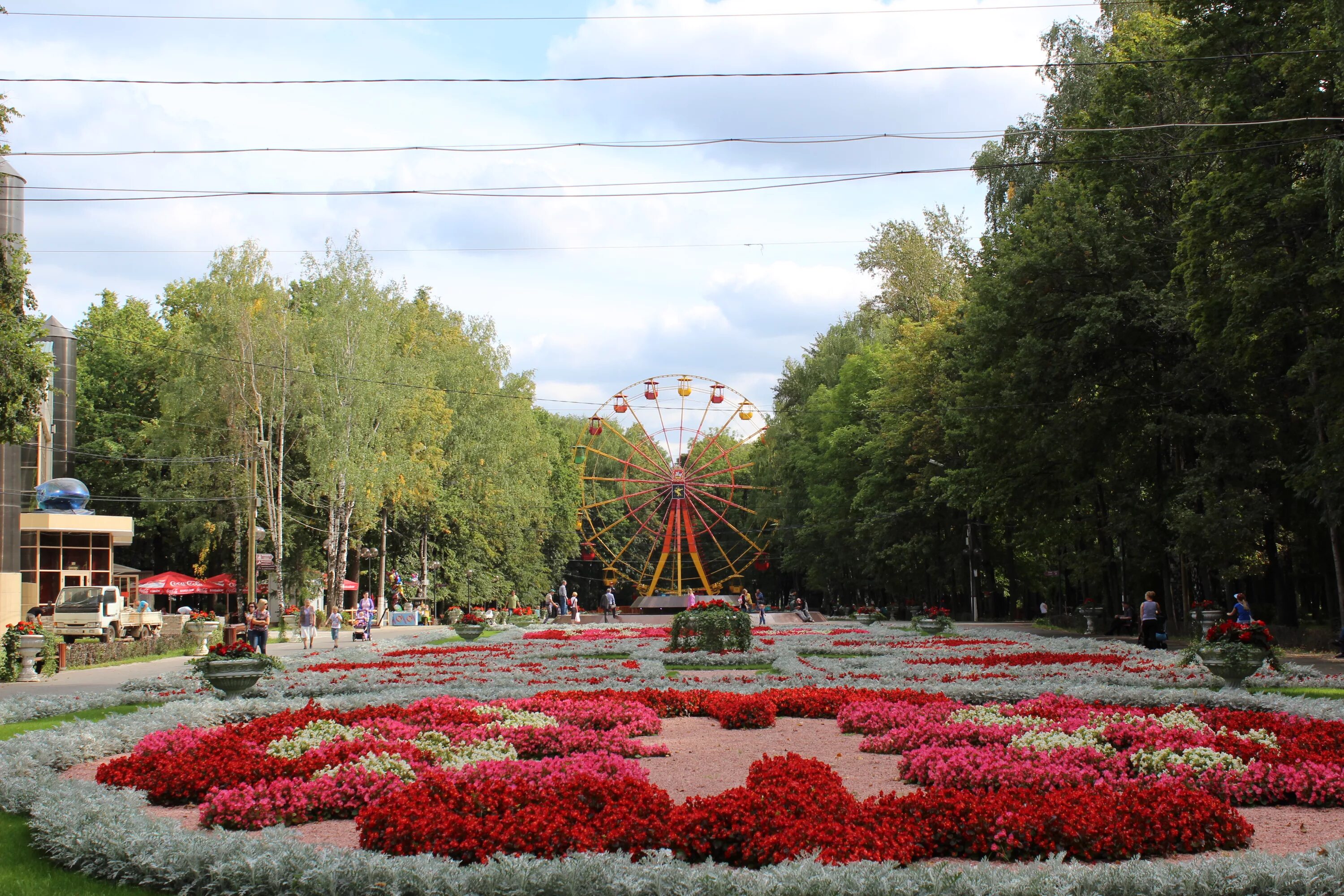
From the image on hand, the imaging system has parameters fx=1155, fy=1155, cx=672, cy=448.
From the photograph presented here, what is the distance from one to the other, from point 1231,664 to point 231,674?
13.2 m

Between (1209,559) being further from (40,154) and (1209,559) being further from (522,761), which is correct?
(40,154)

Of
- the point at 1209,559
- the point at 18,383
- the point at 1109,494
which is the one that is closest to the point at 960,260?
the point at 1109,494

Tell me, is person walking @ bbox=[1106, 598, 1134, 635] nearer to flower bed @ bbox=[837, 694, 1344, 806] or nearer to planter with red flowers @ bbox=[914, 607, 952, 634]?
planter with red flowers @ bbox=[914, 607, 952, 634]

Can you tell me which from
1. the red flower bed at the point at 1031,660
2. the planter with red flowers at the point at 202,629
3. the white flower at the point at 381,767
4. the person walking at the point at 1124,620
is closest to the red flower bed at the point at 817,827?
the white flower at the point at 381,767

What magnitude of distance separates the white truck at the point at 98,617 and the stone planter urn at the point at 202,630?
6.18ft

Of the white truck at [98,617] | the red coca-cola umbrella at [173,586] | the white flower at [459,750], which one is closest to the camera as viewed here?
the white flower at [459,750]

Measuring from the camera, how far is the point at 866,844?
648 cm

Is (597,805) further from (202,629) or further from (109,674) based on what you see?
(202,629)

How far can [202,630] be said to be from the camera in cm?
3159

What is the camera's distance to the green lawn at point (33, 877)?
20.7 feet

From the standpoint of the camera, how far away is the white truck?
31969mm

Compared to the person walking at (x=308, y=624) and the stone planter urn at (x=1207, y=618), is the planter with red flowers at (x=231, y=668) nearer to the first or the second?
the person walking at (x=308, y=624)

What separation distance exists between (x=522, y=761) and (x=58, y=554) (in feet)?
131

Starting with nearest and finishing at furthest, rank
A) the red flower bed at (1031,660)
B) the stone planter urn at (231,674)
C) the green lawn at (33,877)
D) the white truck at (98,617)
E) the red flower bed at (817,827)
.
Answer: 1. the green lawn at (33,877)
2. the red flower bed at (817,827)
3. the stone planter urn at (231,674)
4. the red flower bed at (1031,660)
5. the white truck at (98,617)
